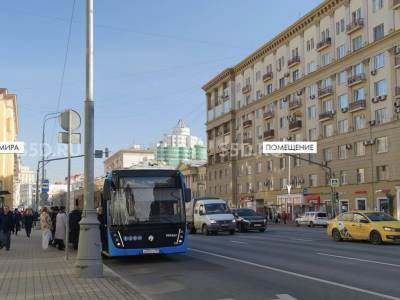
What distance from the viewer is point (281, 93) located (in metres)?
65.6

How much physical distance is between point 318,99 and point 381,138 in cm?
1160

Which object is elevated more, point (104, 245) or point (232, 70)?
point (232, 70)

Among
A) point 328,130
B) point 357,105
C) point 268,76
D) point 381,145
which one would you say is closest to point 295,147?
point 328,130

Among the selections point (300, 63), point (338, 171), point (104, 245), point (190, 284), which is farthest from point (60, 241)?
point (300, 63)

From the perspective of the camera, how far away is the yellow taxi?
21.1 m

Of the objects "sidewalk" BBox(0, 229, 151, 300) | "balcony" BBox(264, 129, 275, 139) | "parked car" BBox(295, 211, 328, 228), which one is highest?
"balcony" BBox(264, 129, 275, 139)

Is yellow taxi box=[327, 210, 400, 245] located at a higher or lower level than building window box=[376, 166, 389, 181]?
lower

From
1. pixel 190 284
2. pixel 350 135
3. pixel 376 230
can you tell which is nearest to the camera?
pixel 190 284

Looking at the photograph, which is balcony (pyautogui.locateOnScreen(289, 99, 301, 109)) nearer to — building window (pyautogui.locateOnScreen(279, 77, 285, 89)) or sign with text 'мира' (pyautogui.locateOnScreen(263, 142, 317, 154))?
building window (pyautogui.locateOnScreen(279, 77, 285, 89))

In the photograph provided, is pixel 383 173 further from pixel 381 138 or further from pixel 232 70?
pixel 232 70

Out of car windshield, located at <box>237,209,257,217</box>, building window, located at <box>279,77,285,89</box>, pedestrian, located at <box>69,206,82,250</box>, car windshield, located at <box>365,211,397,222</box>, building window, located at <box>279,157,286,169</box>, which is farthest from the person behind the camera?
building window, located at <box>279,157,286,169</box>

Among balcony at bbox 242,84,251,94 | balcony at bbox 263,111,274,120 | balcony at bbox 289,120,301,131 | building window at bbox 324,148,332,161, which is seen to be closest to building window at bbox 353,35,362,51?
building window at bbox 324,148,332,161

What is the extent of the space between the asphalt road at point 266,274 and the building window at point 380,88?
32287 millimetres

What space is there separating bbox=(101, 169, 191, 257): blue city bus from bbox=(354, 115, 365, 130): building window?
3805cm
